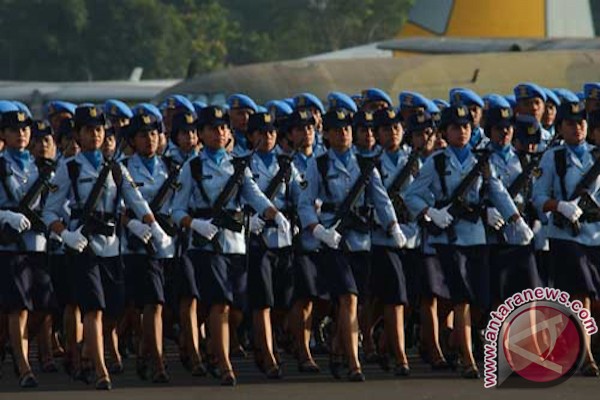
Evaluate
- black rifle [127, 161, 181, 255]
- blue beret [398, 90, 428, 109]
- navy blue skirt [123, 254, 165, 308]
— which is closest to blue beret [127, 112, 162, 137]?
black rifle [127, 161, 181, 255]

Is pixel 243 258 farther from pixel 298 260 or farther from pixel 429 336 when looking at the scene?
pixel 429 336

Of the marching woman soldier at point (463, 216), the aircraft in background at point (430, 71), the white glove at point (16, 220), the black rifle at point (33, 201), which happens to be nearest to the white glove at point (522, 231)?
the marching woman soldier at point (463, 216)

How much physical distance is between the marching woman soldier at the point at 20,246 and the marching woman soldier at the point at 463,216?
3.05 m

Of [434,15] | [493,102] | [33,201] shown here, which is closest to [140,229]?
[33,201]

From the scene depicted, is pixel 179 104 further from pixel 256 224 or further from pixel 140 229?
pixel 140 229

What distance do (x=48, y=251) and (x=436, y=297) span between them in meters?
3.24

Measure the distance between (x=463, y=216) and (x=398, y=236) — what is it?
0.56m

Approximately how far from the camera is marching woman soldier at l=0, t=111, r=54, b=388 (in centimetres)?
1602

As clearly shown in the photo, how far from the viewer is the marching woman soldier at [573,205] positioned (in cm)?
1647

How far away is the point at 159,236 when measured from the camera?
16031mm

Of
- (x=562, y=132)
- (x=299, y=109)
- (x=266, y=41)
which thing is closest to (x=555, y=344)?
(x=562, y=132)

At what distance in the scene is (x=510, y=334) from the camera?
52.4 feet

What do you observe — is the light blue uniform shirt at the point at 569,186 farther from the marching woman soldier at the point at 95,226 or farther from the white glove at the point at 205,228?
the marching woman soldier at the point at 95,226

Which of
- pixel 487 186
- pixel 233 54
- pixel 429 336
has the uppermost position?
pixel 487 186
